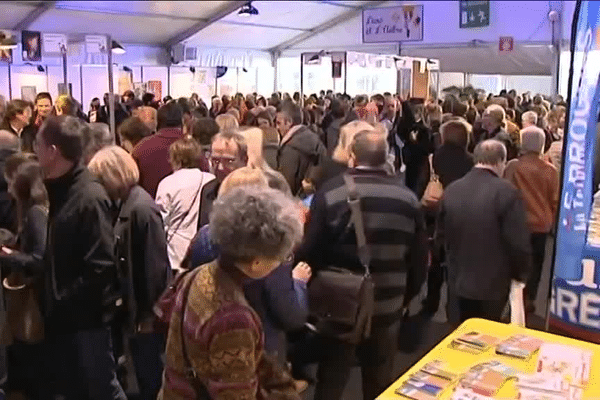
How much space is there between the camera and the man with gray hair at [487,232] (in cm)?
307

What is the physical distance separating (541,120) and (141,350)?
399cm

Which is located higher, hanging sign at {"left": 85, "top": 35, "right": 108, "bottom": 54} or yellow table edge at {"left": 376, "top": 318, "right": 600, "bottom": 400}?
hanging sign at {"left": 85, "top": 35, "right": 108, "bottom": 54}

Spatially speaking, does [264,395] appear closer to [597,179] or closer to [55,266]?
[597,179]

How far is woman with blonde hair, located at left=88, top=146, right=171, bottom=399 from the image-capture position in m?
2.75

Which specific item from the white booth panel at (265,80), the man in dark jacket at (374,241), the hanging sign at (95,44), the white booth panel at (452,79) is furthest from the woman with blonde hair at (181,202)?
the white booth panel at (265,80)

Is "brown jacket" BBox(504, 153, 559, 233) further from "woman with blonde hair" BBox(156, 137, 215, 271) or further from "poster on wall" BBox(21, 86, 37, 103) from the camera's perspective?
"poster on wall" BBox(21, 86, 37, 103)

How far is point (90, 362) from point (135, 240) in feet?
1.56

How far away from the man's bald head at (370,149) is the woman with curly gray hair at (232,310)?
0.95 metres

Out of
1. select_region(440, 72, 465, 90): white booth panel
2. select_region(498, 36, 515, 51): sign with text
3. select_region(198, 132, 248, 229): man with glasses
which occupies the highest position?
select_region(498, 36, 515, 51): sign with text

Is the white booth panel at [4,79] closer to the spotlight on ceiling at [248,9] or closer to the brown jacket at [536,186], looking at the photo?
the spotlight on ceiling at [248,9]

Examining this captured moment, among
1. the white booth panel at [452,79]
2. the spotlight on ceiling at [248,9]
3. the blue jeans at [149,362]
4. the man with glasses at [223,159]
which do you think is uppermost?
the spotlight on ceiling at [248,9]

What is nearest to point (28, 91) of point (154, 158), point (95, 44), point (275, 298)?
point (95, 44)

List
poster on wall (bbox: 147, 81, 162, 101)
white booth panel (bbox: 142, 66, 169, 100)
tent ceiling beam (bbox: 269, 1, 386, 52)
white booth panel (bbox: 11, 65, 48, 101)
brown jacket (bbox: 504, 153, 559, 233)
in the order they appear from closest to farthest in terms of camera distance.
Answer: brown jacket (bbox: 504, 153, 559, 233) < white booth panel (bbox: 11, 65, 48, 101) < poster on wall (bbox: 147, 81, 162, 101) < white booth panel (bbox: 142, 66, 169, 100) < tent ceiling beam (bbox: 269, 1, 386, 52)

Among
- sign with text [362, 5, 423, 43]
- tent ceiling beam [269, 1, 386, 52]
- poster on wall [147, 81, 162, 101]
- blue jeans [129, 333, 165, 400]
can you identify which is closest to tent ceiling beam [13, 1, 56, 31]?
poster on wall [147, 81, 162, 101]
